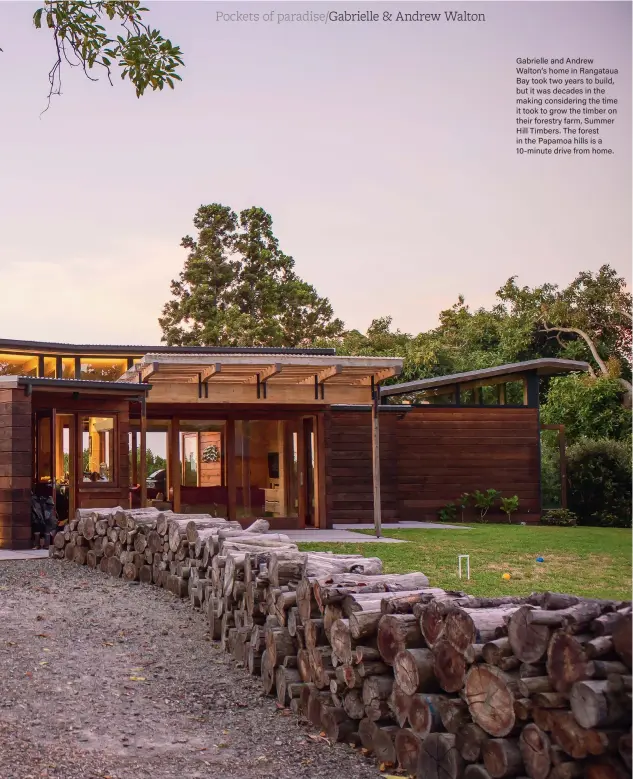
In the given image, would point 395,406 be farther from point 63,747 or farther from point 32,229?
point 63,747

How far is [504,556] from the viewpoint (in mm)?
10359

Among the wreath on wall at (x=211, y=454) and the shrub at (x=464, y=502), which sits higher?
the wreath on wall at (x=211, y=454)

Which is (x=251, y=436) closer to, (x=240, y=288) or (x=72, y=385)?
(x=72, y=385)

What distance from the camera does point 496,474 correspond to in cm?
1758

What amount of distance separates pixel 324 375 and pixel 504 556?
181 inches

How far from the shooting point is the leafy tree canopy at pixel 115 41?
470 cm

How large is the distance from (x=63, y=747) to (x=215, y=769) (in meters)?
0.75

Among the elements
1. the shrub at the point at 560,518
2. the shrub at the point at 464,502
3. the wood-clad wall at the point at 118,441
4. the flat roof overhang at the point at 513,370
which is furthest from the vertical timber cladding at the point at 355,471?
the wood-clad wall at the point at 118,441

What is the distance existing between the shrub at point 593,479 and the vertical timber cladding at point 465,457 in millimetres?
1146

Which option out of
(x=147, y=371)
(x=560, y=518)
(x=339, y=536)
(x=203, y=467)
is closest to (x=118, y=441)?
(x=147, y=371)

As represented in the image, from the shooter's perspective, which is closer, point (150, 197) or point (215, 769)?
point (215, 769)

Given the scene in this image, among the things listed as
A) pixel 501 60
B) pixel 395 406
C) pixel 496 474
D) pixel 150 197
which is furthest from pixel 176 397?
pixel 501 60

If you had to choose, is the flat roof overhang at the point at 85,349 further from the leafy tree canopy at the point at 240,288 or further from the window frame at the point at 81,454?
the leafy tree canopy at the point at 240,288

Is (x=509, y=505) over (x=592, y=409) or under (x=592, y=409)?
under
